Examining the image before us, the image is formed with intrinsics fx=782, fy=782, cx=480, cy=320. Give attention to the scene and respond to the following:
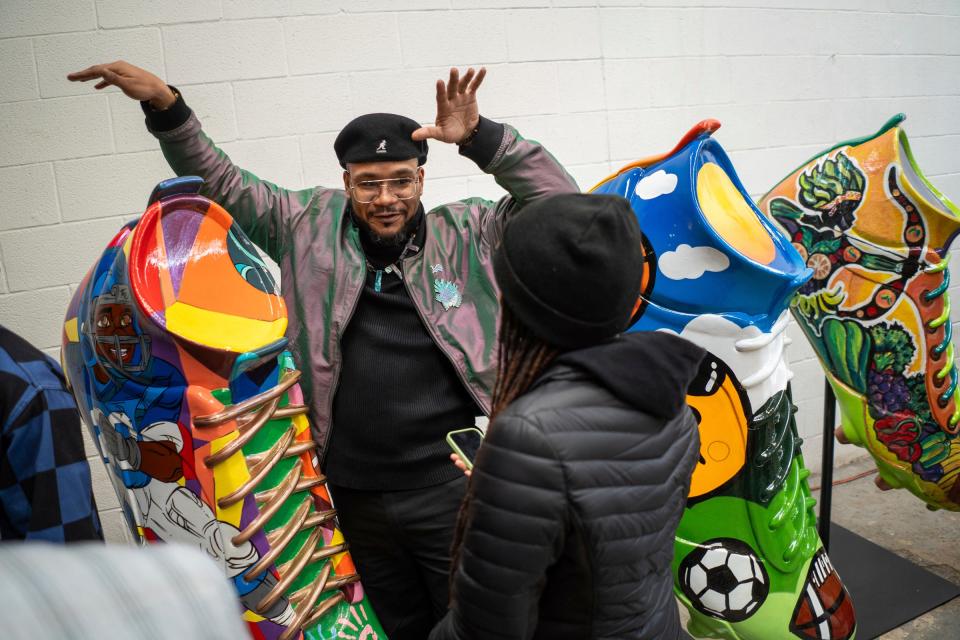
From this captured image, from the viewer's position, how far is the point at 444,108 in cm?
158

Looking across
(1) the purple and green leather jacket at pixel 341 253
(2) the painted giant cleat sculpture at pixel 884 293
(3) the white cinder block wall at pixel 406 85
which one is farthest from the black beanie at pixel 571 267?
(3) the white cinder block wall at pixel 406 85

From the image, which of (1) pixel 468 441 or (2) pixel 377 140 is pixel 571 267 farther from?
(2) pixel 377 140

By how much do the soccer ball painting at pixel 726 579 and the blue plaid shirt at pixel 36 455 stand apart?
113 cm

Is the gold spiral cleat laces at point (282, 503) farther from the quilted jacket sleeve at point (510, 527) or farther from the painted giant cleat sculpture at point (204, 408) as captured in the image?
the quilted jacket sleeve at point (510, 527)

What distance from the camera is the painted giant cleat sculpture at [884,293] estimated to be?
193 cm

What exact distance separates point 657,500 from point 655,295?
24.1 inches

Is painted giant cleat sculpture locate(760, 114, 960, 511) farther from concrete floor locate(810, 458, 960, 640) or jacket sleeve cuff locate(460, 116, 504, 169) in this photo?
jacket sleeve cuff locate(460, 116, 504, 169)

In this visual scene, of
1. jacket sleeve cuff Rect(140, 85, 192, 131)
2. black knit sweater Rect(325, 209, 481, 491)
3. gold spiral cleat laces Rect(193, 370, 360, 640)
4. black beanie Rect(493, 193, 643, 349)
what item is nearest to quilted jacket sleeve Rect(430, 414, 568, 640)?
black beanie Rect(493, 193, 643, 349)

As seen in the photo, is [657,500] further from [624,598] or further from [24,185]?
[24,185]

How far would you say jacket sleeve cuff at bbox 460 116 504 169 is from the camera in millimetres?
1616

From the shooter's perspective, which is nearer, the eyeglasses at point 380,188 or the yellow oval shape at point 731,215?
the yellow oval shape at point 731,215

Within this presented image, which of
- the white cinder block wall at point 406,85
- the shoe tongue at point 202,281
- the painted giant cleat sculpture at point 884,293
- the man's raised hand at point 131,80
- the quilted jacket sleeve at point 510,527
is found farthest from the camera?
the white cinder block wall at point 406,85

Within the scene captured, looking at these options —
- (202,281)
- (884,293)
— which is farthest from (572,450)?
(884,293)

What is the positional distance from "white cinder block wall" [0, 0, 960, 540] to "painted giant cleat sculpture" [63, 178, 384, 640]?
3.81 ft
